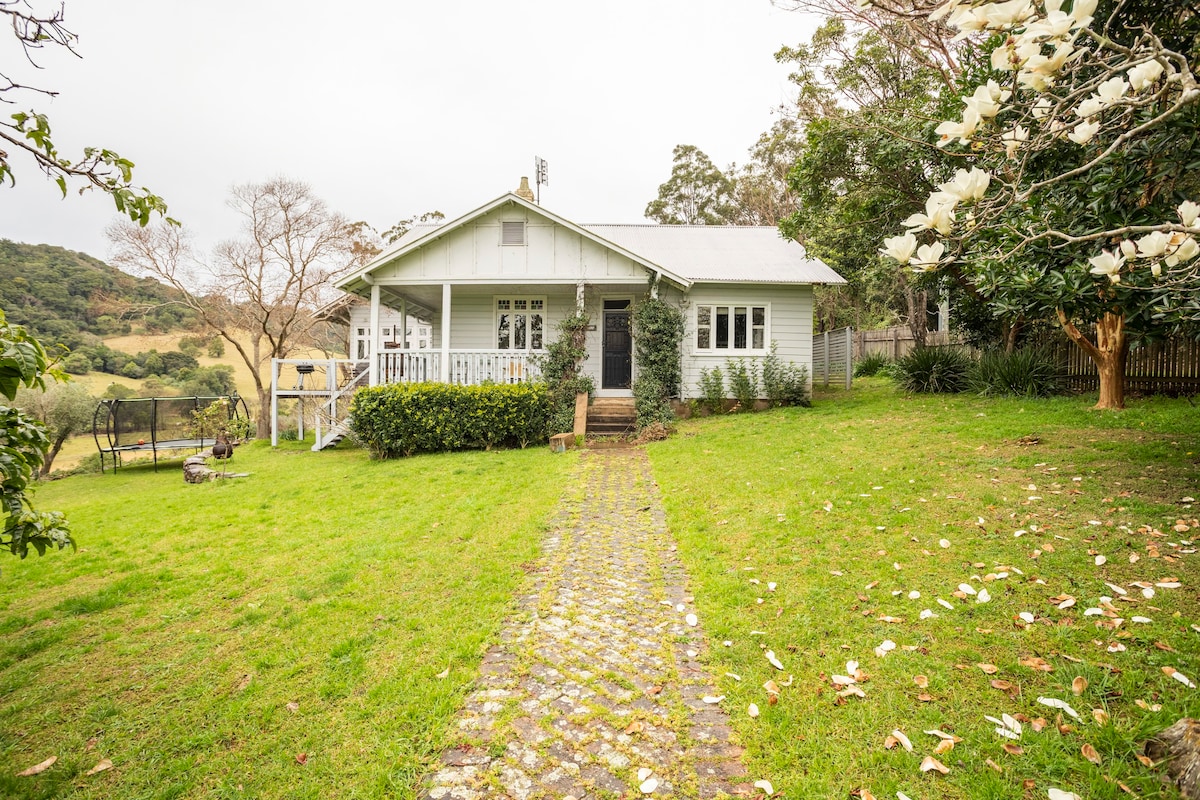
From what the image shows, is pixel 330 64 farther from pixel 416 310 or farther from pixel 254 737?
pixel 254 737

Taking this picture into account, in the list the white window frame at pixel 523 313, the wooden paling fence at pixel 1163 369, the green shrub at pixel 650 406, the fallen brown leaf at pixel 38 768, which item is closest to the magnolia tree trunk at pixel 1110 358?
the wooden paling fence at pixel 1163 369

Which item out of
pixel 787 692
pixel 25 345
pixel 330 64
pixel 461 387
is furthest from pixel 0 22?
pixel 330 64

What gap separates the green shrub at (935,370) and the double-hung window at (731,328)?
407 cm

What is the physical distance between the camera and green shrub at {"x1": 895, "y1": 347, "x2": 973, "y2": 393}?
1402 cm

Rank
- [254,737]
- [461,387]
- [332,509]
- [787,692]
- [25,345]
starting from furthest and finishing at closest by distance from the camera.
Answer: [461,387] < [332,509] < [787,692] < [254,737] < [25,345]

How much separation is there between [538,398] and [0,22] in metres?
10.2

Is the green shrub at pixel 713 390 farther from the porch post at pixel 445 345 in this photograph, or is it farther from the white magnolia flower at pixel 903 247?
the white magnolia flower at pixel 903 247

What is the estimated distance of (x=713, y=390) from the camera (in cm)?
1481

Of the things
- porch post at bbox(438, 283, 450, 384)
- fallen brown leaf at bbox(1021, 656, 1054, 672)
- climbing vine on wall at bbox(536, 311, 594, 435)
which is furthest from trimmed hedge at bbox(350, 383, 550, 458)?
fallen brown leaf at bbox(1021, 656, 1054, 672)

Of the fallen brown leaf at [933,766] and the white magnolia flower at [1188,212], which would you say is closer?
the white magnolia flower at [1188,212]

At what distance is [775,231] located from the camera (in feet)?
59.4

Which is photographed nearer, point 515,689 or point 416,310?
point 515,689

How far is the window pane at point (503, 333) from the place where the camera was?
15.7 m

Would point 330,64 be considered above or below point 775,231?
above
